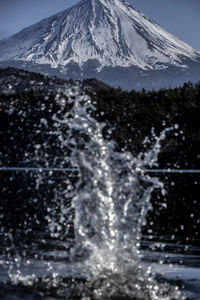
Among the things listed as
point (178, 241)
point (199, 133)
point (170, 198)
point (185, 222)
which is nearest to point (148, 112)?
point (199, 133)

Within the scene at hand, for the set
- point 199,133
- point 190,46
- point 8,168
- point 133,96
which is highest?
point 190,46

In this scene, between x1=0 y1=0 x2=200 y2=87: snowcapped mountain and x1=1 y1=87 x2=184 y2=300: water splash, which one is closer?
x1=1 y1=87 x2=184 y2=300: water splash

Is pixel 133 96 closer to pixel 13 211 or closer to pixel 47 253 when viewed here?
pixel 13 211

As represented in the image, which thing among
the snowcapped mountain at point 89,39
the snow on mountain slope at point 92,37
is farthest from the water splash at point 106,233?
the snow on mountain slope at point 92,37

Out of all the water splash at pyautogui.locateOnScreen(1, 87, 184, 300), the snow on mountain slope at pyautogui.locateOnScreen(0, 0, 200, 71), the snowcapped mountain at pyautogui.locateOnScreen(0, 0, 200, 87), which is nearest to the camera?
the water splash at pyautogui.locateOnScreen(1, 87, 184, 300)

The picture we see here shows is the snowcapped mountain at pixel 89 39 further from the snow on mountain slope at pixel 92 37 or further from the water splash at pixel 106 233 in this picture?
the water splash at pixel 106 233

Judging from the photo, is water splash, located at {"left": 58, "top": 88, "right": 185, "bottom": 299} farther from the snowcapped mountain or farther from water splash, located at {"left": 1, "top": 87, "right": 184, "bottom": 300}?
the snowcapped mountain

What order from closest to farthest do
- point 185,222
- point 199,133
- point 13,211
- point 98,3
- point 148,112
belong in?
1. point 185,222
2. point 13,211
3. point 199,133
4. point 148,112
5. point 98,3

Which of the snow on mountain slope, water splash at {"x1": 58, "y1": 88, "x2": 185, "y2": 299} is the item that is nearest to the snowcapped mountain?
the snow on mountain slope

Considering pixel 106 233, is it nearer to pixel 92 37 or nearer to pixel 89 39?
pixel 92 37
